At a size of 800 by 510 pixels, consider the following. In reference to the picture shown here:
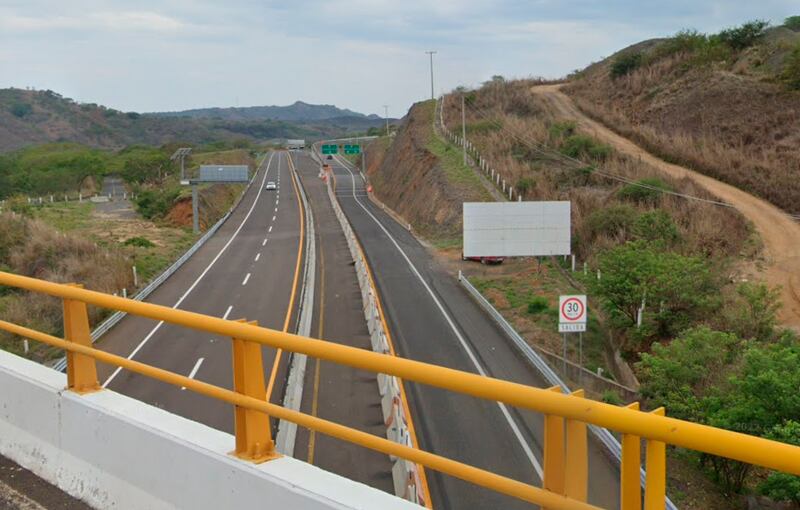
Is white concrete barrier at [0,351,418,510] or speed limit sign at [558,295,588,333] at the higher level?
white concrete barrier at [0,351,418,510]

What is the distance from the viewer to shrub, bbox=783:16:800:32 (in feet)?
226

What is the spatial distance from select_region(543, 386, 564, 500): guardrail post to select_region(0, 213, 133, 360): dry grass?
86.7 feet

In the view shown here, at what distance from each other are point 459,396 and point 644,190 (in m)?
25.9

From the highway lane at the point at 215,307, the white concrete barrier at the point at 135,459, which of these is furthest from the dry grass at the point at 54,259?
the white concrete barrier at the point at 135,459

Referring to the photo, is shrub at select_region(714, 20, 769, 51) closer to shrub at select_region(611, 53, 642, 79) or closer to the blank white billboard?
shrub at select_region(611, 53, 642, 79)

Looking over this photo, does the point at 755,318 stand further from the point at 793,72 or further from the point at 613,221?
the point at 793,72

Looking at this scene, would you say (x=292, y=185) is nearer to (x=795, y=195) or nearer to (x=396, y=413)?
(x=795, y=195)

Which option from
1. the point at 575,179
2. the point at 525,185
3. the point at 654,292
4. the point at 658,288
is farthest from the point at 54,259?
the point at 575,179

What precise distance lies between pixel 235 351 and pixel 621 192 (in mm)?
41236

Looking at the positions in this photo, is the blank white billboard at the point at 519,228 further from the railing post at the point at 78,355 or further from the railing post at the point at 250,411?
the railing post at the point at 250,411

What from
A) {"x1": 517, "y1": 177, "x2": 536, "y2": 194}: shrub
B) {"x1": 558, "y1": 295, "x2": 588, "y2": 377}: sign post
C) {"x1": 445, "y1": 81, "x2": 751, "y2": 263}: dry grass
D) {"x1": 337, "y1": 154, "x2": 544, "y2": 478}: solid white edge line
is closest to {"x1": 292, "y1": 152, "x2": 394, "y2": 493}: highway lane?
{"x1": 337, "y1": 154, "x2": 544, "y2": 478}: solid white edge line

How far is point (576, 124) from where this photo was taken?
60.8 m

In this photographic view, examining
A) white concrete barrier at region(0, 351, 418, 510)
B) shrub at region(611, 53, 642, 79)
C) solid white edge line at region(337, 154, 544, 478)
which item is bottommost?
solid white edge line at region(337, 154, 544, 478)

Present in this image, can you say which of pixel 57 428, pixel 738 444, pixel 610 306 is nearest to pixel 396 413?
pixel 57 428
